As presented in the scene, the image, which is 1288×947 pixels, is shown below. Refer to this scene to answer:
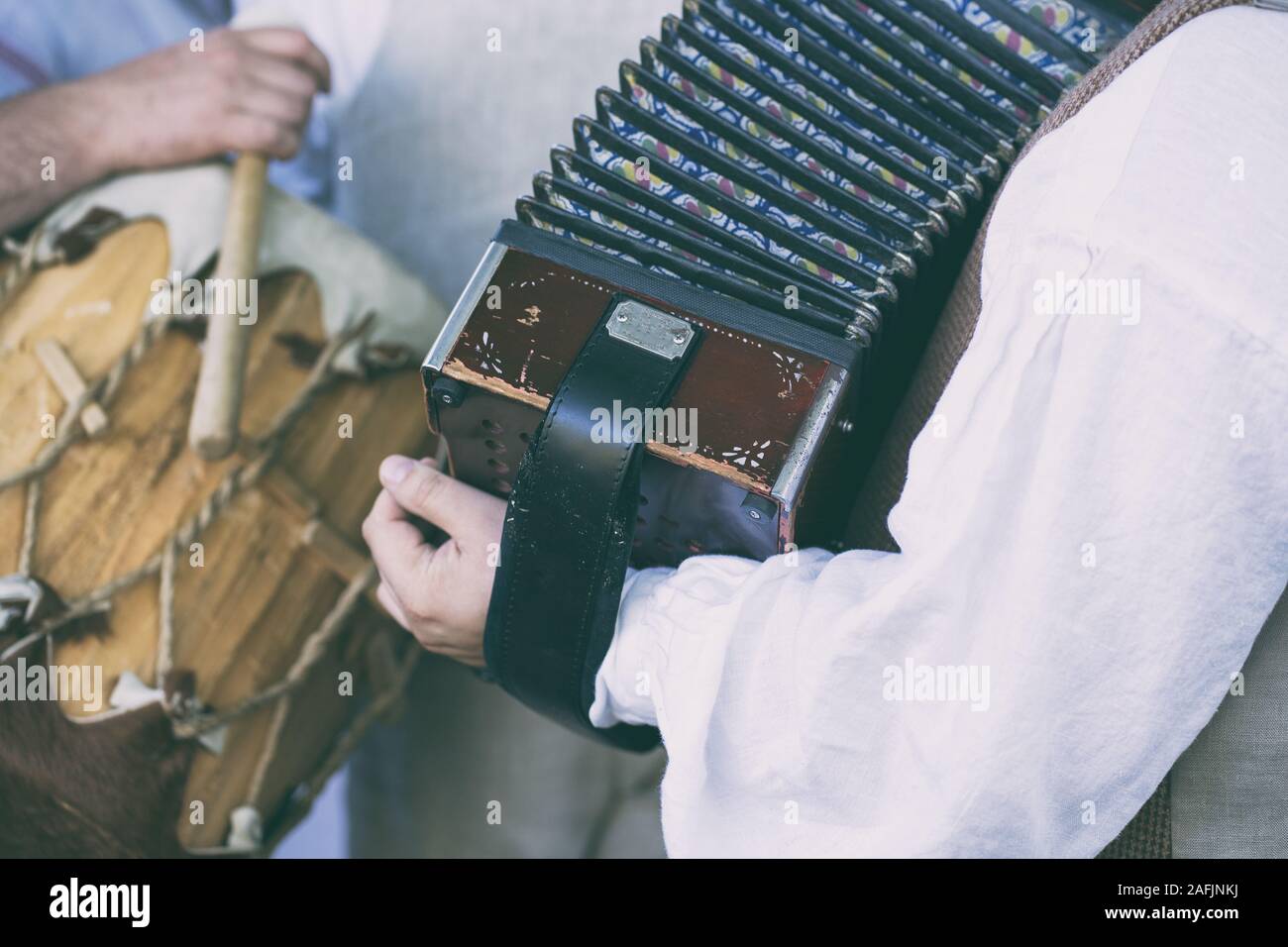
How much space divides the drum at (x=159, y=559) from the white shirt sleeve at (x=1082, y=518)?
1.57ft

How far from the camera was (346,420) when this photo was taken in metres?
0.95

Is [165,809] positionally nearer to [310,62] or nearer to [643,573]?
[643,573]

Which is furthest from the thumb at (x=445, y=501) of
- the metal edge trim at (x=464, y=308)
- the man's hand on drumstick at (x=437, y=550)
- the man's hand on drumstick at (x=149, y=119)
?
the man's hand on drumstick at (x=149, y=119)

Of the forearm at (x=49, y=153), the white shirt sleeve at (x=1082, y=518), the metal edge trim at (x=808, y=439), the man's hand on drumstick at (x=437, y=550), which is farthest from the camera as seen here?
the forearm at (x=49, y=153)

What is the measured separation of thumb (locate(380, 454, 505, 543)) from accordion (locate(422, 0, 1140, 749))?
0.02 metres

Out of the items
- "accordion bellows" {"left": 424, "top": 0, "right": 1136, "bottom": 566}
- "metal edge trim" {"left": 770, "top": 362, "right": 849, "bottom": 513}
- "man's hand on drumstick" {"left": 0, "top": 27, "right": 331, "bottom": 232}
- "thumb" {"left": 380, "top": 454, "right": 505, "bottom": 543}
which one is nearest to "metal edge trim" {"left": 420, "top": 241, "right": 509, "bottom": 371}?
"accordion bellows" {"left": 424, "top": 0, "right": 1136, "bottom": 566}

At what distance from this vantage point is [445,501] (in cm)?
80

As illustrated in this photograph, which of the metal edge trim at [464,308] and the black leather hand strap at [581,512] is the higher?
the metal edge trim at [464,308]

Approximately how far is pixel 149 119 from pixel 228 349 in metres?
0.28

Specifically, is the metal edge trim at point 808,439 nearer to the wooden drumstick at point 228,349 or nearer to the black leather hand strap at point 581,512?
the black leather hand strap at point 581,512

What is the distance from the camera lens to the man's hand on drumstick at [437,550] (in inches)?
30.9
